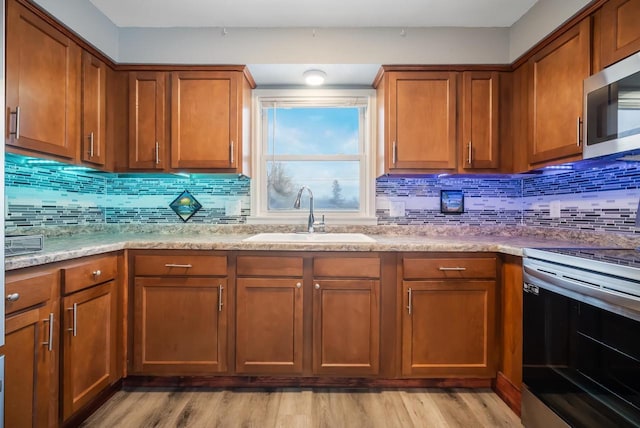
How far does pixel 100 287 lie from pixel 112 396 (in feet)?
2.22

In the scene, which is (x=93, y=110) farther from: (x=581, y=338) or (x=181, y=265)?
(x=581, y=338)

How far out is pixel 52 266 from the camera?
4.83 feet

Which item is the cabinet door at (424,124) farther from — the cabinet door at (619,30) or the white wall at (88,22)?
the white wall at (88,22)

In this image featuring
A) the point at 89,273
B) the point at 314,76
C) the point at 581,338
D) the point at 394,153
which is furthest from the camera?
the point at 314,76

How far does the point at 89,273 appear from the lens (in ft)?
5.49

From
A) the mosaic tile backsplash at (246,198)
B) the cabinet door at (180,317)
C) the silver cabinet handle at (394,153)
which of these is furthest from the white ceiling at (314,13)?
the cabinet door at (180,317)

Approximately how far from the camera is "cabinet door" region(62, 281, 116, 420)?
1.55m

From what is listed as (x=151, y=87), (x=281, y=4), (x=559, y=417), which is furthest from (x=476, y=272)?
(x=151, y=87)

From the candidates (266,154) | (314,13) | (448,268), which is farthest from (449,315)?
(314,13)

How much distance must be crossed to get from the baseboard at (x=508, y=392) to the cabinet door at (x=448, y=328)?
0.21ft

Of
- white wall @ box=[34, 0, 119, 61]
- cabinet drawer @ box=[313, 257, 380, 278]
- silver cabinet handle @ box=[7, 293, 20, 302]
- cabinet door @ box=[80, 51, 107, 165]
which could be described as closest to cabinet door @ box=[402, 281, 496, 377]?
cabinet drawer @ box=[313, 257, 380, 278]

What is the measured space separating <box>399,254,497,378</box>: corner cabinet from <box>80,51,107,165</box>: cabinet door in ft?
6.49

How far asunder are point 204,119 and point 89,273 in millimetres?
1146

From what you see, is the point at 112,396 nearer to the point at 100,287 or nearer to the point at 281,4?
the point at 100,287
